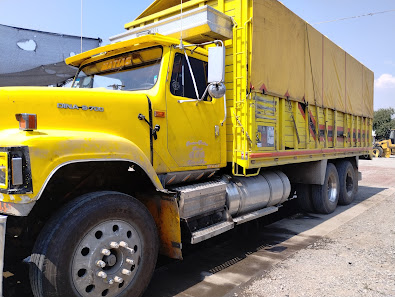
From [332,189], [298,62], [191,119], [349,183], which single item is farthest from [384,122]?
[191,119]

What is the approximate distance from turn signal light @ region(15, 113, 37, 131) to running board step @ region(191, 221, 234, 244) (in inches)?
77.2

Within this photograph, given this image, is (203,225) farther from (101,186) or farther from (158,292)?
(101,186)

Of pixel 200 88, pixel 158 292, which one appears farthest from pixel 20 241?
pixel 200 88

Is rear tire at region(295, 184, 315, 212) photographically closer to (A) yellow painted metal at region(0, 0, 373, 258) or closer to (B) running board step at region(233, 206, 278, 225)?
(A) yellow painted metal at region(0, 0, 373, 258)

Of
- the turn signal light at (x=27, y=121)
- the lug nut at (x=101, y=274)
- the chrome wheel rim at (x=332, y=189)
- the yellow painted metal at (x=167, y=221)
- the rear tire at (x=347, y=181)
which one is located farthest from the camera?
the rear tire at (x=347, y=181)

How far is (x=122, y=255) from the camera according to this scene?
2.89 m

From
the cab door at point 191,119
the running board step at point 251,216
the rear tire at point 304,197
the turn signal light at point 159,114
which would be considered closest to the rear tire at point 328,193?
the rear tire at point 304,197

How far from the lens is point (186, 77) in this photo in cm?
402

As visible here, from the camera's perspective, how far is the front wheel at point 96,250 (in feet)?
8.00

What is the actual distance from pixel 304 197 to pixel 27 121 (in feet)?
20.9

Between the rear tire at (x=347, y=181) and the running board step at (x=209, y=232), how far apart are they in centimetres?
512

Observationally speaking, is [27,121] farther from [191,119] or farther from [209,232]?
[209,232]

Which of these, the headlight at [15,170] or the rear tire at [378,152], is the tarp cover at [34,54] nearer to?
the headlight at [15,170]

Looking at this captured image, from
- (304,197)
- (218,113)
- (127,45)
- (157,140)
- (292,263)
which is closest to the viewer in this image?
(157,140)
